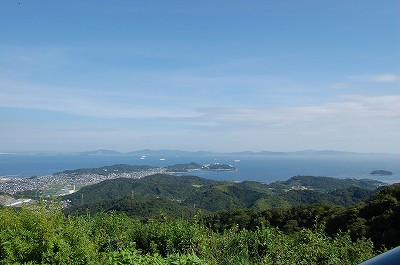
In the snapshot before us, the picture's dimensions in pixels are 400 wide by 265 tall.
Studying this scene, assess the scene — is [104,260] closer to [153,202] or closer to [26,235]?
[26,235]

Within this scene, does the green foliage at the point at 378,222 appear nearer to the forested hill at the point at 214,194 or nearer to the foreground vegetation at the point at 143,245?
the foreground vegetation at the point at 143,245

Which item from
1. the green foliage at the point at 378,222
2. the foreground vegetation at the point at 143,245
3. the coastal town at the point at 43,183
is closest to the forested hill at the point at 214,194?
the coastal town at the point at 43,183

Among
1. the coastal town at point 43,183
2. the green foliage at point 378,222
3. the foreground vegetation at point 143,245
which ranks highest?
the foreground vegetation at point 143,245

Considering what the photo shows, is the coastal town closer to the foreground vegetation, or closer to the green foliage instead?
the green foliage

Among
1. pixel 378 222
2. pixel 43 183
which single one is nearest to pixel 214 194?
pixel 43 183

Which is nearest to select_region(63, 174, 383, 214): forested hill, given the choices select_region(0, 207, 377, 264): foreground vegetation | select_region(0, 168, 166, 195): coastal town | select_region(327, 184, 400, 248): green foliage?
select_region(0, 168, 166, 195): coastal town
